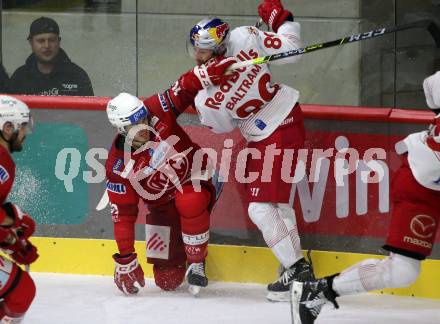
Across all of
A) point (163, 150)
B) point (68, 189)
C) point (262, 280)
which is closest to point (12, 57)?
point (68, 189)

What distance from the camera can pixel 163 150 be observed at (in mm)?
5367

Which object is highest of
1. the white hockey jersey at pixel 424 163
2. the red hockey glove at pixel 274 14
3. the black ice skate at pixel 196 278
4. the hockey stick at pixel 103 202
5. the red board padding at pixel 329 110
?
the red hockey glove at pixel 274 14

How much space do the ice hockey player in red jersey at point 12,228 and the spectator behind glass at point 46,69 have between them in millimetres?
1682

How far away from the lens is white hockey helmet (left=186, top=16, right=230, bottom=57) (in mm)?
5145

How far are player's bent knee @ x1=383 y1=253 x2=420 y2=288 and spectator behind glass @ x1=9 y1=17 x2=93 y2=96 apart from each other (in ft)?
6.97

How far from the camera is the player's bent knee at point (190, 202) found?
5305 mm

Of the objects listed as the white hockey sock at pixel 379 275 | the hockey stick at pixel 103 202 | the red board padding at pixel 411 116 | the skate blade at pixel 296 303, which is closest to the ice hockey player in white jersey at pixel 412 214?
the white hockey sock at pixel 379 275

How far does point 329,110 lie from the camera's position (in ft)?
18.0

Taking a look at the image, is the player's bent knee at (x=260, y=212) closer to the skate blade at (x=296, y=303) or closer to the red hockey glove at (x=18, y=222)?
the skate blade at (x=296, y=303)

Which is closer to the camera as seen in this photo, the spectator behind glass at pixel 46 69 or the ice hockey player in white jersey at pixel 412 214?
the ice hockey player in white jersey at pixel 412 214

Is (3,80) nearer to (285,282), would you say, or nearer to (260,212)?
(260,212)

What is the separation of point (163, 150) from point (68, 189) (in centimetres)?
66

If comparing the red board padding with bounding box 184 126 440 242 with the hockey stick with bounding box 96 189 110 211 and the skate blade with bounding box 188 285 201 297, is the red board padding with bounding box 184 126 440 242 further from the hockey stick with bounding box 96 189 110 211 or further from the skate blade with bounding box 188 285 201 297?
the hockey stick with bounding box 96 189 110 211

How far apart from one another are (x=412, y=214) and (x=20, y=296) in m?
1.45
